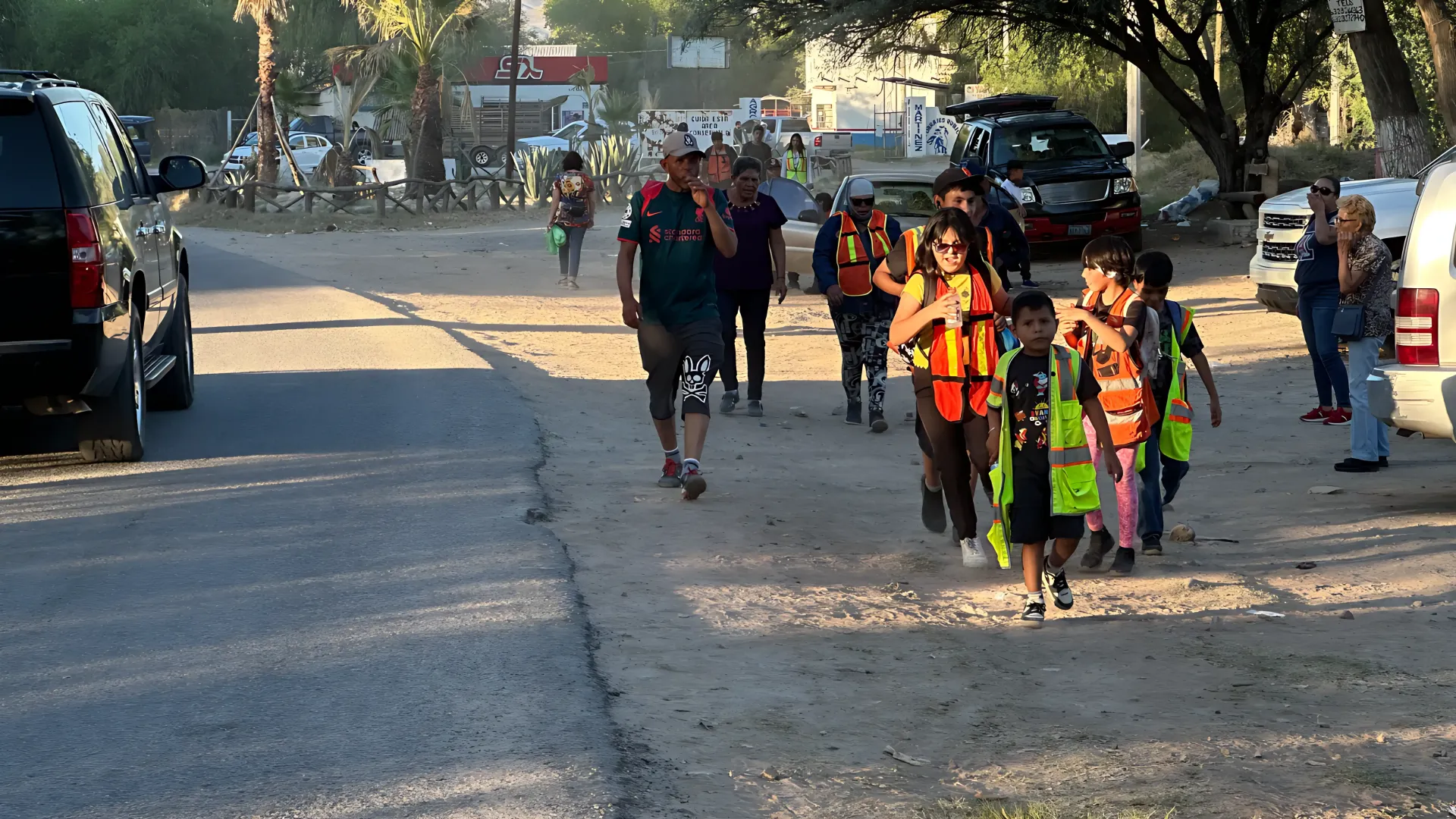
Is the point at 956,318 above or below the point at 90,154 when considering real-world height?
below

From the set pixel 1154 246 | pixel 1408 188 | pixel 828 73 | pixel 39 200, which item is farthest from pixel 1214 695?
pixel 828 73

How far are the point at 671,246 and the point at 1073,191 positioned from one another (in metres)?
14.7

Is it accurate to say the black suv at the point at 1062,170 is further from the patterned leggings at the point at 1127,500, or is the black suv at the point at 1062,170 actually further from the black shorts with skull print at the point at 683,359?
the patterned leggings at the point at 1127,500

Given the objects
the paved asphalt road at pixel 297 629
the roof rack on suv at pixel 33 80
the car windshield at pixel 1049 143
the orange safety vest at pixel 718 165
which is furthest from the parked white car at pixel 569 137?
the paved asphalt road at pixel 297 629

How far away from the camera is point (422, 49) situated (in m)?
39.7

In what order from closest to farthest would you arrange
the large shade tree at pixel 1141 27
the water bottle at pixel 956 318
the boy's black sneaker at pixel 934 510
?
the water bottle at pixel 956 318
the boy's black sneaker at pixel 934 510
the large shade tree at pixel 1141 27

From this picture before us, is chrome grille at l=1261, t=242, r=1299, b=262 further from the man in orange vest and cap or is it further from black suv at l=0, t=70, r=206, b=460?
black suv at l=0, t=70, r=206, b=460

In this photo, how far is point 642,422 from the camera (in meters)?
11.3

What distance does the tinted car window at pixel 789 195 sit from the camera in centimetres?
1970

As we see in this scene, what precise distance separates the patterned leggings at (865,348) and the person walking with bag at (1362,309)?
291 centimetres

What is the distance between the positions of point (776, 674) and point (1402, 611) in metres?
2.80

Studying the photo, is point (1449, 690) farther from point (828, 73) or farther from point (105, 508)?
point (828, 73)

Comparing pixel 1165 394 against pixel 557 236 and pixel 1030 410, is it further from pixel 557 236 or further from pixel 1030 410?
pixel 557 236

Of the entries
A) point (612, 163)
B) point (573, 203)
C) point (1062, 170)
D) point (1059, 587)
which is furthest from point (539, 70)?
point (1059, 587)
